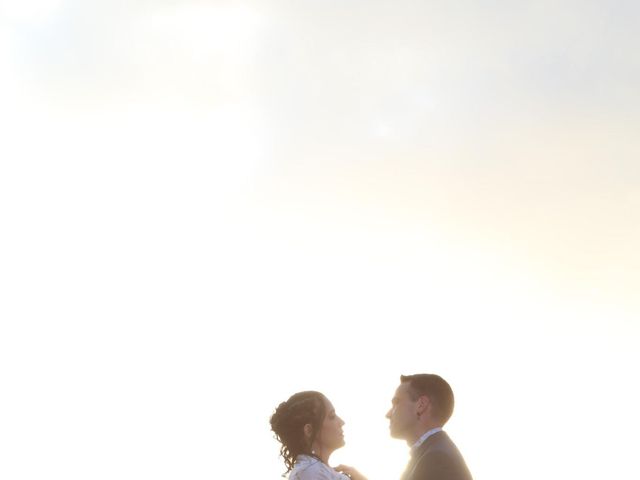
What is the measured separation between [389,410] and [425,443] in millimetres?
833

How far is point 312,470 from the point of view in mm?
12312

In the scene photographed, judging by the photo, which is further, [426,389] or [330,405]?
[330,405]

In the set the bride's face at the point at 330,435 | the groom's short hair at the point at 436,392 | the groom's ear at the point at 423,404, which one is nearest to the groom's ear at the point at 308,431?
the bride's face at the point at 330,435

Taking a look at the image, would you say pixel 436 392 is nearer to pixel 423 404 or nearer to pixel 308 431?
pixel 423 404

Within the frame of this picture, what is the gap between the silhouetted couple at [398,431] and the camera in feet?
37.2

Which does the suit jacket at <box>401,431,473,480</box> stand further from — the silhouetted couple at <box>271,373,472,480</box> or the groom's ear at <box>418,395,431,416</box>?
the groom's ear at <box>418,395,431,416</box>

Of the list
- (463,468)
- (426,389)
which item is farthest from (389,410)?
(463,468)

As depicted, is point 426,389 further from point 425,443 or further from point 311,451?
point 311,451

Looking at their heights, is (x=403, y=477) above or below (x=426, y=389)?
below

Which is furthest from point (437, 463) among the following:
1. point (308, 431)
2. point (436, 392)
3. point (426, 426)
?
point (308, 431)

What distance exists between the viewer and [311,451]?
503 inches

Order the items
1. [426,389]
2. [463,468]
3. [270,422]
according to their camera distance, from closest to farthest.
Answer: [463,468] < [426,389] < [270,422]

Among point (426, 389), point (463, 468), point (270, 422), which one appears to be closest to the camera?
point (463, 468)

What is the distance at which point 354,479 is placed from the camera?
12.8m
